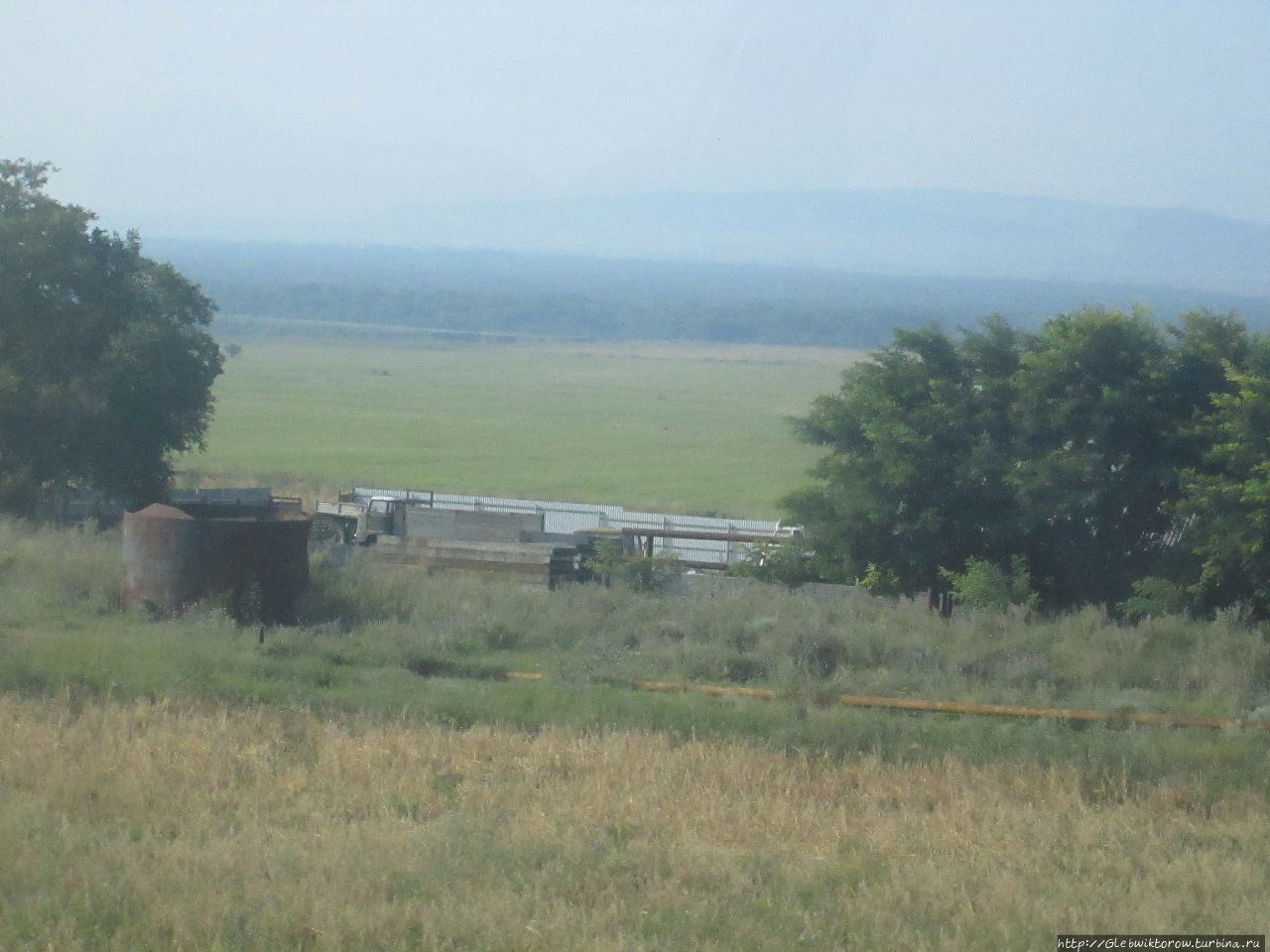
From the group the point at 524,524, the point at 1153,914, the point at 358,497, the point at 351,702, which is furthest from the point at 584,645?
the point at 358,497

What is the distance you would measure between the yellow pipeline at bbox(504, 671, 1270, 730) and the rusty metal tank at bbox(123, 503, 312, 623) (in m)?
5.40

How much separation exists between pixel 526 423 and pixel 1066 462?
67661 millimetres

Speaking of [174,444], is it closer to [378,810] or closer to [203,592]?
[203,592]

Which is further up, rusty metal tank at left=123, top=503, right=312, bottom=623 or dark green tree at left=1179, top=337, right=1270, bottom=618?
dark green tree at left=1179, top=337, right=1270, bottom=618

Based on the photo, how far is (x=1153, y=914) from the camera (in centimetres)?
625

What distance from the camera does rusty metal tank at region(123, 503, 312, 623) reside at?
1573 cm

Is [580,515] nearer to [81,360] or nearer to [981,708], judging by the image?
[81,360]

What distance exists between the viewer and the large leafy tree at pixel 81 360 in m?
28.1

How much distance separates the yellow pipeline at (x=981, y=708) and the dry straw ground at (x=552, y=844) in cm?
165

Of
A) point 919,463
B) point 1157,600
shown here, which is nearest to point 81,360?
point 919,463

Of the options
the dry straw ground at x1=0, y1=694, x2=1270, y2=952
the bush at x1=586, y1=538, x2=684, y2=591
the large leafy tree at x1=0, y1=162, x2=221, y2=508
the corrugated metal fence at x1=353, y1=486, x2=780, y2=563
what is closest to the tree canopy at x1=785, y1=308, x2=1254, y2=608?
the bush at x1=586, y1=538, x2=684, y2=591

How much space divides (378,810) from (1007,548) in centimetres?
1316

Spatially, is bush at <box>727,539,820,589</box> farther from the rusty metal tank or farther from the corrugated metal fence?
the corrugated metal fence

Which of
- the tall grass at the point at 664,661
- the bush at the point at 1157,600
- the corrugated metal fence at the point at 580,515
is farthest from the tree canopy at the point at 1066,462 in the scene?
the corrugated metal fence at the point at 580,515
